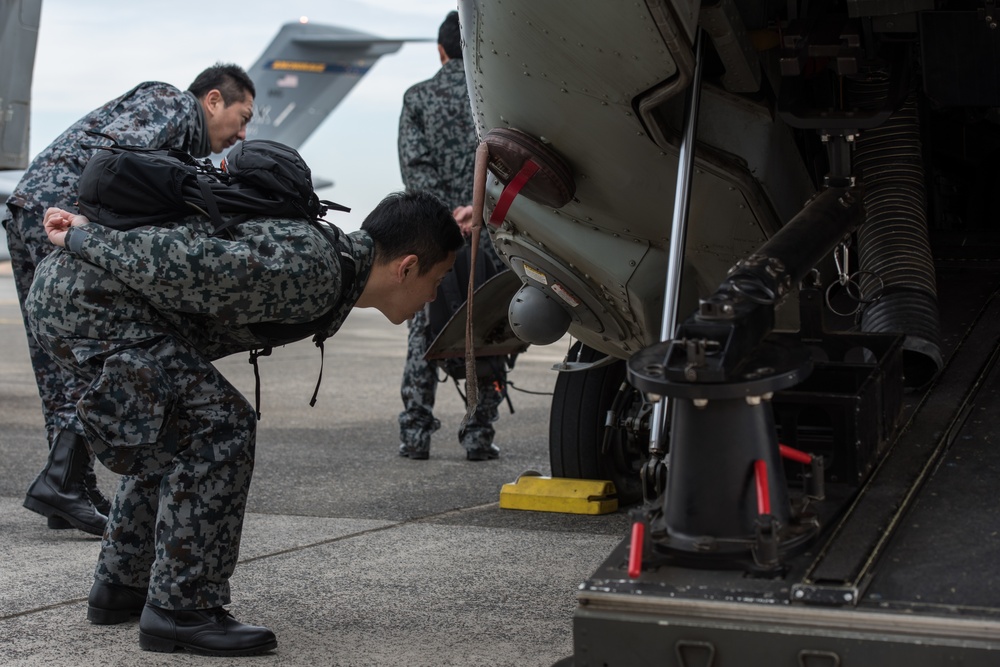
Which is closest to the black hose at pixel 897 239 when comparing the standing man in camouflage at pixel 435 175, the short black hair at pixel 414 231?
the short black hair at pixel 414 231

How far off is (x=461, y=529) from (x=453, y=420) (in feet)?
9.78

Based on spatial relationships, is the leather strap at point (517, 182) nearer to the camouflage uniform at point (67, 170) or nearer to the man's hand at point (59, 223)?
the man's hand at point (59, 223)

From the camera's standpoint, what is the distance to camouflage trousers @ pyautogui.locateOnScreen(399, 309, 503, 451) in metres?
6.00

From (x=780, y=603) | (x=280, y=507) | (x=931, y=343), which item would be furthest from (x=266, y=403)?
(x=780, y=603)

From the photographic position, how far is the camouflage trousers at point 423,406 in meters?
6.00

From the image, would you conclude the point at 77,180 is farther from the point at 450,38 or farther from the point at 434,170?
the point at 450,38

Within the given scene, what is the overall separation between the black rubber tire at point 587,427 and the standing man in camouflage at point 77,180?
1.47 m

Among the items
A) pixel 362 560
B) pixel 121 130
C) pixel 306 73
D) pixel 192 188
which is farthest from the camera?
pixel 306 73

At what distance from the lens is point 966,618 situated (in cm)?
187

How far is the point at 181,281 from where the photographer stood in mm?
2887

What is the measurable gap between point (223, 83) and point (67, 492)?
1.50 meters

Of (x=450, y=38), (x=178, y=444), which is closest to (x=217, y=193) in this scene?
(x=178, y=444)

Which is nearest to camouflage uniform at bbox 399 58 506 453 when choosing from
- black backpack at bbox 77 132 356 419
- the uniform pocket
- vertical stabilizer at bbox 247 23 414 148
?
black backpack at bbox 77 132 356 419

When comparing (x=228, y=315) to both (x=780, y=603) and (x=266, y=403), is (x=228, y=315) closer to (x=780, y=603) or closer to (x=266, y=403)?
(x=780, y=603)
